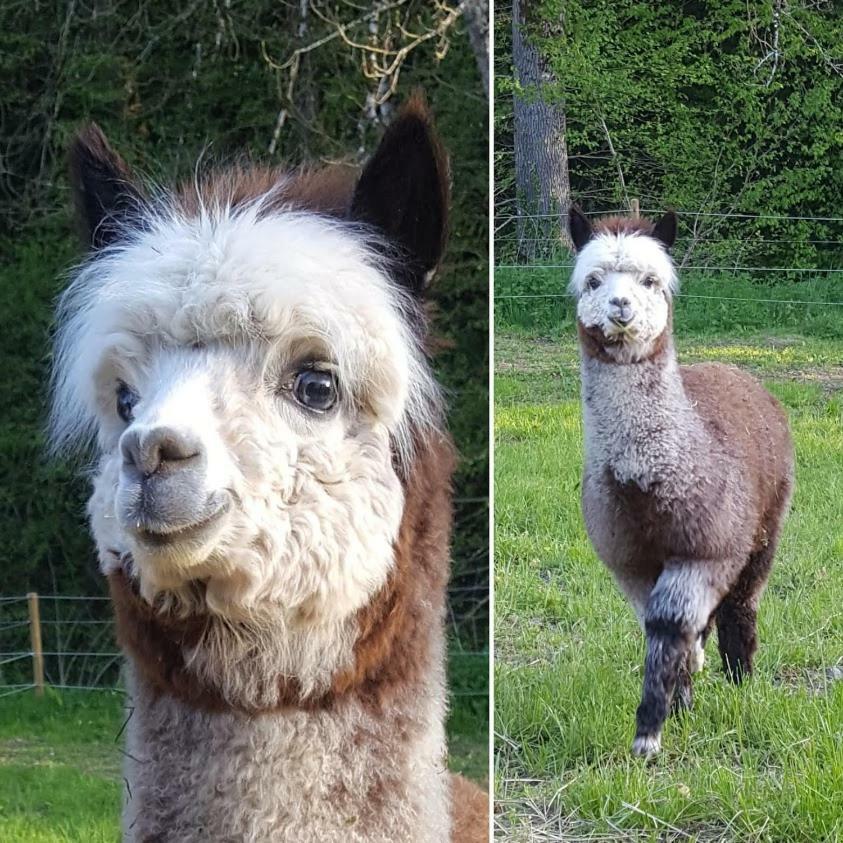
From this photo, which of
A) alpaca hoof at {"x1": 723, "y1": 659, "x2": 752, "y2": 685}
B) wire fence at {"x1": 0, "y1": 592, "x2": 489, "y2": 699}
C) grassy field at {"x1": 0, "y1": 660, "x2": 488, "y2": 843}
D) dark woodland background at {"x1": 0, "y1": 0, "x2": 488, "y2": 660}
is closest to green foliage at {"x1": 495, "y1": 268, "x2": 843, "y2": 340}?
dark woodland background at {"x1": 0, "y1": 0, "x2": 488, "y2": 660}

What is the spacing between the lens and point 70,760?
5.89ft

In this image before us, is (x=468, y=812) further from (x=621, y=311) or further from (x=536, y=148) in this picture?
(x=536, y=148)

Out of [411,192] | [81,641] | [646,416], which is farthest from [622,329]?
[81,641]

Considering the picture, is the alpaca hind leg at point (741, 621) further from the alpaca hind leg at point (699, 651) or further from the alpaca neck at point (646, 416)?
the alpaca neck at point (646, 416)

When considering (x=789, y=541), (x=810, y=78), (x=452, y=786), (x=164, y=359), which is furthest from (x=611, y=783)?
(x=810, y=78)

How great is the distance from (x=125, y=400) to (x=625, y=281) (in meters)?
0.86

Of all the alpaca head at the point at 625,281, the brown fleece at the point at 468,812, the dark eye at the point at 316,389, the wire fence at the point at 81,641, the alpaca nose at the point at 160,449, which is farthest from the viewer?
the wire fence at the point at 81,641

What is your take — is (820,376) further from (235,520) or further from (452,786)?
(235,520)

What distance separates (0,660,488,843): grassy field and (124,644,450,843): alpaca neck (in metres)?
0.32

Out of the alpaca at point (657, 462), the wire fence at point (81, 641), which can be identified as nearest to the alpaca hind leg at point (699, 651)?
the alpaca at point (657, 462)

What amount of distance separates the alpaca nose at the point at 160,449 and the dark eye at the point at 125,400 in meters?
0.16

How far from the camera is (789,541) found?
182 cm

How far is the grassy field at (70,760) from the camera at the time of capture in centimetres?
174

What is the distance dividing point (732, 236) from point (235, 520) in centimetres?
113
